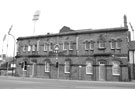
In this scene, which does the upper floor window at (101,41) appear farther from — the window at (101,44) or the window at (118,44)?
the window at (118,44)

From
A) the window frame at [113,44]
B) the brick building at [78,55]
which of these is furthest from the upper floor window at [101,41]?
the window frame at [113,44]

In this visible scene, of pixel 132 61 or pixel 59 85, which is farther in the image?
pixel 132 61

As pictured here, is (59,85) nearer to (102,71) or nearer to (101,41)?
(102,71)

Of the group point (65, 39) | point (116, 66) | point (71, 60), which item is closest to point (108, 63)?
point (116, 66)

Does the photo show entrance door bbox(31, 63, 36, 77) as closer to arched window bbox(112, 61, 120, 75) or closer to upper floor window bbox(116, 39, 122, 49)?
arched window bbox(112, 61, 120, 75)

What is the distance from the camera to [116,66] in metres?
30.7

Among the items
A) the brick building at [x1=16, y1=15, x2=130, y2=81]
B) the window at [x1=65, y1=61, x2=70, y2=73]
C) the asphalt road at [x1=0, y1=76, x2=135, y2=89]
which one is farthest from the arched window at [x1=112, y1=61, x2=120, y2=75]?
the window at [x1=65, y1=61, x2=70, y2=73]

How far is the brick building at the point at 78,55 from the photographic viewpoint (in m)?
30.8

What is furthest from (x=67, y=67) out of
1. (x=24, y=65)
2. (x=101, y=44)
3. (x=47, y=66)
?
(x=24, y=65)

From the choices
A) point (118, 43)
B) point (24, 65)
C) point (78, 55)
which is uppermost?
point (118, 43)

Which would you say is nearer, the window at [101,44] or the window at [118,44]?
the window at [118,44]

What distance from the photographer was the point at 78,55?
113ft

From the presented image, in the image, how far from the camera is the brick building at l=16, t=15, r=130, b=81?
1214 inches

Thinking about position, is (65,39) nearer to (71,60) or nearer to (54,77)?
(71,60)
